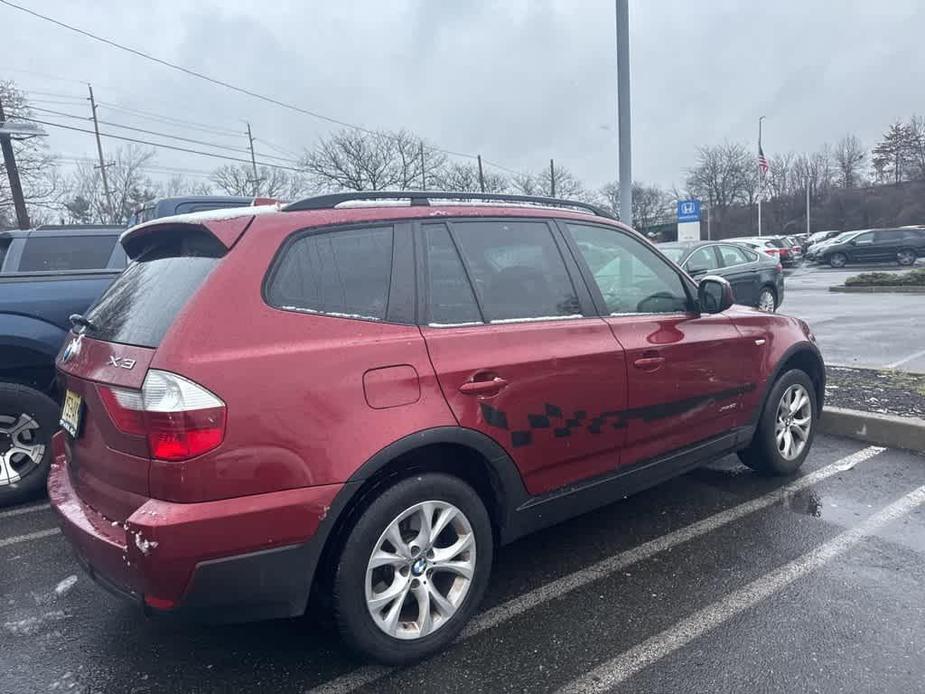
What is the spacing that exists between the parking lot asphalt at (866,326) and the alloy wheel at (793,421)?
3.60 m

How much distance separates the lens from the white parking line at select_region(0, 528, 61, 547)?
3.85 meters

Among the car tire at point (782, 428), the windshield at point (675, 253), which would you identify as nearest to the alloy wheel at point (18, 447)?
the car tire at point (782, 428)

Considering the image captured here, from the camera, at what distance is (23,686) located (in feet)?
Result: 8.20

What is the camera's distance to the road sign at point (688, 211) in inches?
778

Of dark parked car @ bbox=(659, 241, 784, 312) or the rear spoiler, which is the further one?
dark parked car @ bbox=(659, 241, 784, 312)

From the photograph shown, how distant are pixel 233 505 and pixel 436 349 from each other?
94 centimetres

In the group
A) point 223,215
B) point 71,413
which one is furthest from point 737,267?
point 71,413

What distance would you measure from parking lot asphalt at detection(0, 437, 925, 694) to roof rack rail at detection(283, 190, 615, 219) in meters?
1.81

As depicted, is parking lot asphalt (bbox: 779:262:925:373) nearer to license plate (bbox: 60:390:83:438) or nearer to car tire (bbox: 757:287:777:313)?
car tire (bbox: 757:287:777:313)

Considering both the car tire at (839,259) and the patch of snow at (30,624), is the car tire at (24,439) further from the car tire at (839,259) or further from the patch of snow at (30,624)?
the car tire at (839,259)

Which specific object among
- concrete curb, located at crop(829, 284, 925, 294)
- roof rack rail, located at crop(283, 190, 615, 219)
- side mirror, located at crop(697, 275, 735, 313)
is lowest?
concrete curb, located at crop(829, 284, 925, 294)

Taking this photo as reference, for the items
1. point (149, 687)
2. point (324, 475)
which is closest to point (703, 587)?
point (324, 475)

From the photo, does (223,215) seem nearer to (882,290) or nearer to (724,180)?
(882,290)

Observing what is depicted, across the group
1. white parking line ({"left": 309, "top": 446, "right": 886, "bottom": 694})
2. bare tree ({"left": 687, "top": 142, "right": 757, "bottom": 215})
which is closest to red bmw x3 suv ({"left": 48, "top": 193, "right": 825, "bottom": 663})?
white parking line ({"left": 309, "top": 446, "right": 886, "bottom": 694})
